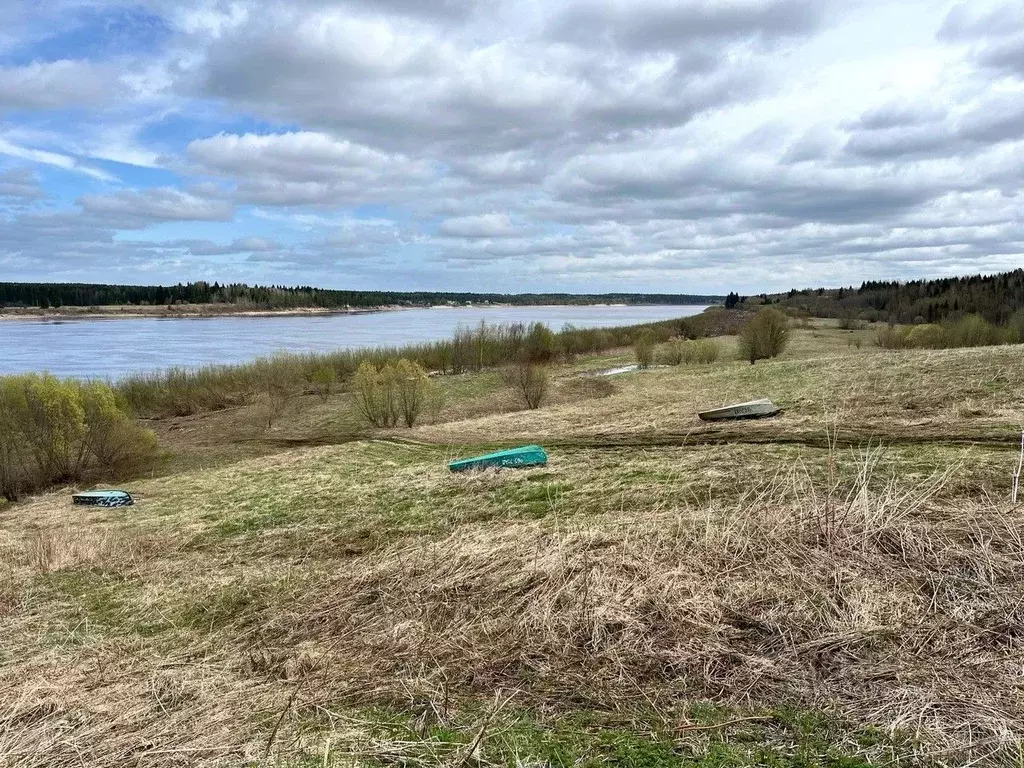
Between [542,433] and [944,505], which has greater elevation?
[944,505]

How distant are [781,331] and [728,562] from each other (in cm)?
3603

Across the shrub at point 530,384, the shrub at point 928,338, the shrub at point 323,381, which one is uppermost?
the shrub at point 928,338

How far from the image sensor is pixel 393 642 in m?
5.20

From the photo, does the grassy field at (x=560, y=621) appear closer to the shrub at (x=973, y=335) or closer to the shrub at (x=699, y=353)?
the shrub at (x=699, y=353)

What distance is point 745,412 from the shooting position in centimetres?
1555

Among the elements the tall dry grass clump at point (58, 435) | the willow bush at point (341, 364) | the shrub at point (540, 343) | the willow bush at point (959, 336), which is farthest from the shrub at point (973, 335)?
the tall dry grass clump at point (58, 435)

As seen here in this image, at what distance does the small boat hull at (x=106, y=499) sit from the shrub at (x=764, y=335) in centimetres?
Answer: 3223

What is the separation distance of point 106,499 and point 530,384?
18.0m

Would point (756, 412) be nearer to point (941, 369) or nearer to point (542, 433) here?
point (542, 433)

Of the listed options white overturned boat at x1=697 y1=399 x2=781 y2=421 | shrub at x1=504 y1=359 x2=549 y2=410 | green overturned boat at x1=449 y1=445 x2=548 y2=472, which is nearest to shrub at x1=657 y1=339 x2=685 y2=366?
shrub at x1=504 y1=359 x2=549 y2=410

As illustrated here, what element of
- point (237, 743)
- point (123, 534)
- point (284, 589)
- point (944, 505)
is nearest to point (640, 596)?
point (237, 743)

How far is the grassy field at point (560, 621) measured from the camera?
141 inches

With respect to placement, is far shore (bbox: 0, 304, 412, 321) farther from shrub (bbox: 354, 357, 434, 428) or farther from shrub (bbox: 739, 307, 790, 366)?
shrub (bbox: 739, 307, 790, 366)

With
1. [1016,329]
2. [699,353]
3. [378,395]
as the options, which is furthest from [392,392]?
[1016,329]
